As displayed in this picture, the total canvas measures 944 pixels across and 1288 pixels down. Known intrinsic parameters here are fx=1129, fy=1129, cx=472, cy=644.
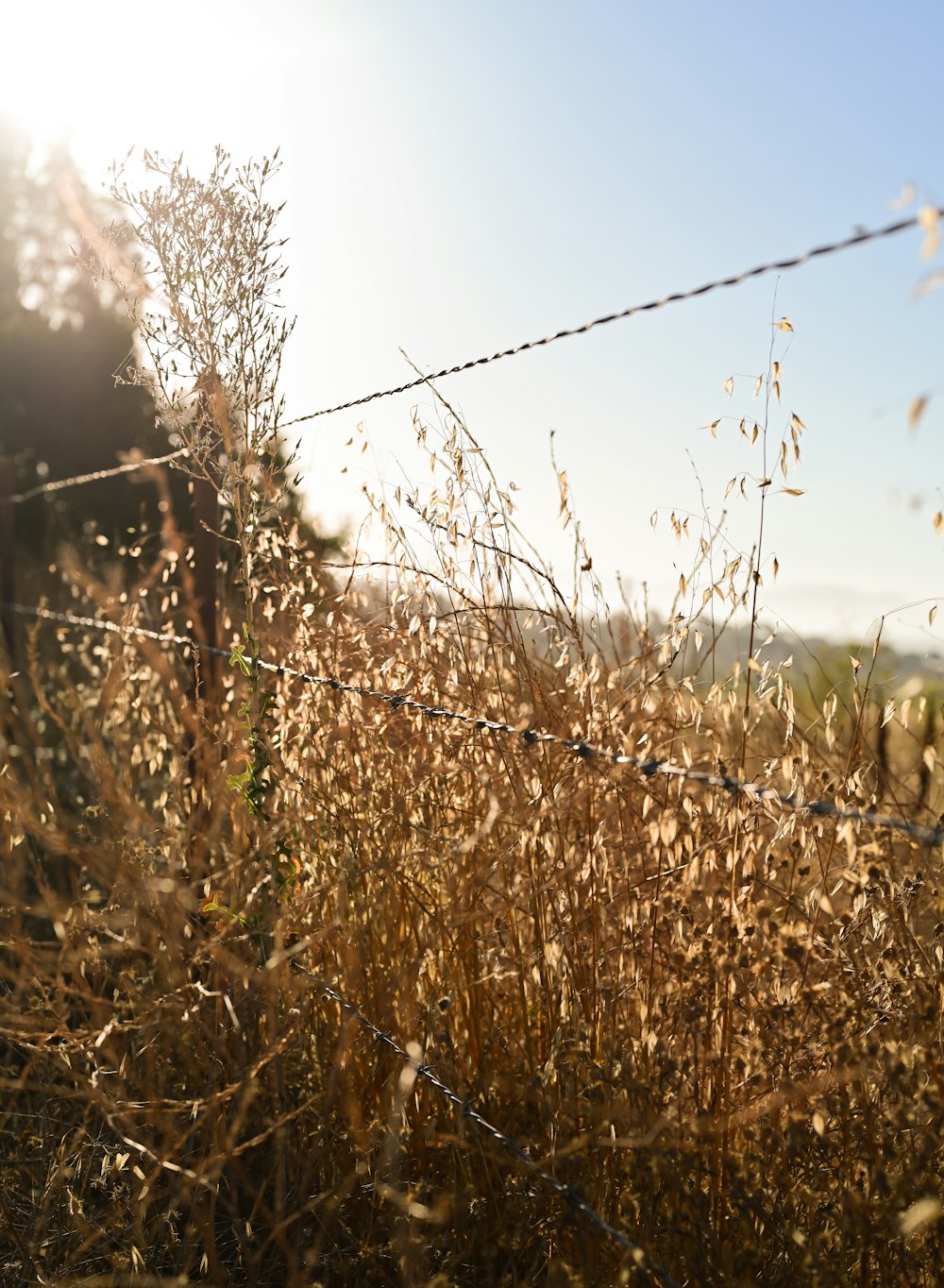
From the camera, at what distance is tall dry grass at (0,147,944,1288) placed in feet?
5.35

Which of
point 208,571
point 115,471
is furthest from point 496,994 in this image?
point 115,471

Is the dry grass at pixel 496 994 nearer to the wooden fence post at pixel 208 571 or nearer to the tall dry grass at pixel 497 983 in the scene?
the tall dry grass at pixel 497 983

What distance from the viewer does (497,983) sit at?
84.3 inches

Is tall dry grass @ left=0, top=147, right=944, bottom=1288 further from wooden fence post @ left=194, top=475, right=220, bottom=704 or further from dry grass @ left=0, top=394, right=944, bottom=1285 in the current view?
wooden fence post @ left=194, top=475, right=220, bottom=704

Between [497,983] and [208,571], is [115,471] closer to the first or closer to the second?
[208,571]

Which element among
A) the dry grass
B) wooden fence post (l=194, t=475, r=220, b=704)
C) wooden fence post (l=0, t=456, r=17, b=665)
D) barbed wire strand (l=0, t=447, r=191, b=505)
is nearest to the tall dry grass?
the dry grass

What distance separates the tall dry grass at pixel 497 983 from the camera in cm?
163

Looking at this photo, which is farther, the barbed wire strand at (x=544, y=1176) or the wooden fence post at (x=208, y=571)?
the wooden fence post at (x=208, y=571)

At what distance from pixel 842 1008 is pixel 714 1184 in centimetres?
34

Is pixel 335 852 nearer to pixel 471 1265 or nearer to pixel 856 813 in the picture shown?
pixel 471 1265

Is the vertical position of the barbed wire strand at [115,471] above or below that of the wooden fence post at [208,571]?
above

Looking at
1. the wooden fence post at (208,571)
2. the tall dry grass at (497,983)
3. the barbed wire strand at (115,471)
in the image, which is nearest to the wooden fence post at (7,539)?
the barbed wire strand at (115,471)

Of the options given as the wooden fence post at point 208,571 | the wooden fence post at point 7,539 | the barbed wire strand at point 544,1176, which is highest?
the wooden fence post at point 7,539

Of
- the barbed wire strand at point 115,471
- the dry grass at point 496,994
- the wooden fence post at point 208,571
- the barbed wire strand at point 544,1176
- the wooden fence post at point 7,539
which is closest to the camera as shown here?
the barbed wire strand at point 544,1176
